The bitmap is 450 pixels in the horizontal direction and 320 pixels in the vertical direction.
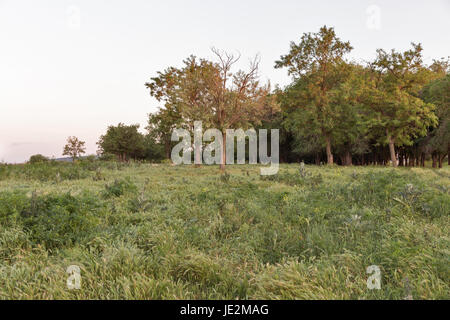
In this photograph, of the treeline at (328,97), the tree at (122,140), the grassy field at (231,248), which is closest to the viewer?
the grassy field at (231,248)

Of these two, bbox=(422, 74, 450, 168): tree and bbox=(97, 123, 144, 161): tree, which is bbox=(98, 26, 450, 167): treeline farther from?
bbox=(97, 123, 144, 161): tree

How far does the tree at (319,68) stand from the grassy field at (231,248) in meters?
19.6

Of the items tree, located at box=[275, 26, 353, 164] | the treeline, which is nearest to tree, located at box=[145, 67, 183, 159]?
the treeline

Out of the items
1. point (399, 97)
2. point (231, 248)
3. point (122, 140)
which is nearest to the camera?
point (231, 248)

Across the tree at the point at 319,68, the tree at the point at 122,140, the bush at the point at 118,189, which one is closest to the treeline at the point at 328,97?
the tree at the point at 319,68

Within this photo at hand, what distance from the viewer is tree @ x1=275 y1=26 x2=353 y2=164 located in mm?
24969

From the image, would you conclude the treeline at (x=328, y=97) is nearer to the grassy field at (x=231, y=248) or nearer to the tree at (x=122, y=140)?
the grassy field at (x=231, y=248)

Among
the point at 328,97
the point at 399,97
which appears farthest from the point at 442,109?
the point at 328,97

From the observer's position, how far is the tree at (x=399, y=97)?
22641 millimetres

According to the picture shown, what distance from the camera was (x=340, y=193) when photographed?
7809 millimetres

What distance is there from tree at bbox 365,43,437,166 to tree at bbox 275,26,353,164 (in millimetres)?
3899

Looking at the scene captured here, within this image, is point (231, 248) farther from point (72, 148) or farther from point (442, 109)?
point (72, 148)

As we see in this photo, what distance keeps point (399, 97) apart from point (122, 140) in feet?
164

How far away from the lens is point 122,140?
5212cm
